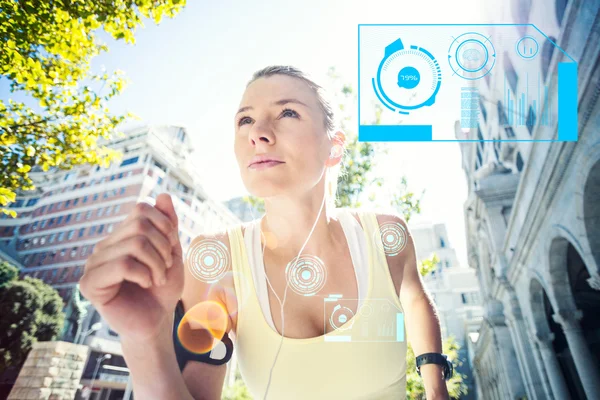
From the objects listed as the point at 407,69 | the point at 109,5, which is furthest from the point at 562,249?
the point at 109,5

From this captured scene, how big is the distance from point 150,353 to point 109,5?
15.5ft

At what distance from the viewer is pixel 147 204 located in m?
0.62

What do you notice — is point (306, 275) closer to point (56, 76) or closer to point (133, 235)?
point (133, 235)

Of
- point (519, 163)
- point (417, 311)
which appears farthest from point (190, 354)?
point (519, 163)

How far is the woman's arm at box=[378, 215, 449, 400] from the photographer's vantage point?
1281 millimetres

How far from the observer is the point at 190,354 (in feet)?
3.00

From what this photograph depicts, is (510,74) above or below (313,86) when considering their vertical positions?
above

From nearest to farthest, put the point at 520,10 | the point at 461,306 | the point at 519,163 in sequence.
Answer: the point at 520,10 → the point at 519,163 → the point at 461,306

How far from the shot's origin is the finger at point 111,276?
0.58 metres

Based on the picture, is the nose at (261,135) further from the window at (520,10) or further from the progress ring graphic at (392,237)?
the window at (520,10)

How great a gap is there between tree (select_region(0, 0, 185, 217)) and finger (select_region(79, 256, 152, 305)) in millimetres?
3773

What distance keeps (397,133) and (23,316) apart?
26118 millimetres

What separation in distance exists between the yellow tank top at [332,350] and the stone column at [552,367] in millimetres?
10485
